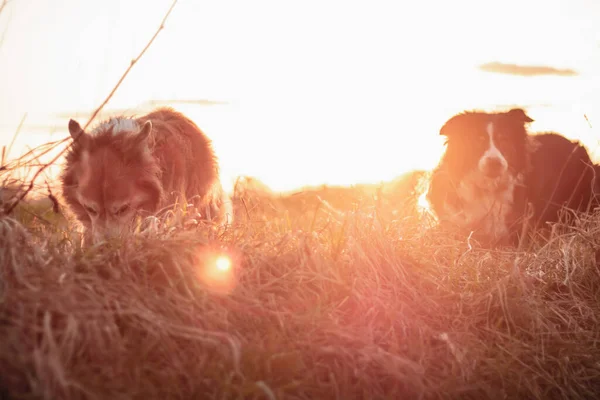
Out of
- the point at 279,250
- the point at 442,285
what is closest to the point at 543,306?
the point at 442,285

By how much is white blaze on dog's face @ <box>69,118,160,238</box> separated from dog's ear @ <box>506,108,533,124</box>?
174 inches

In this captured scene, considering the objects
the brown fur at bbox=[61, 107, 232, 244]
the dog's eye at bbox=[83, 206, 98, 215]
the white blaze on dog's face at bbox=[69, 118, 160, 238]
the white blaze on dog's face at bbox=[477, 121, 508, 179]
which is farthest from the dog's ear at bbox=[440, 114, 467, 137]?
the dog's eye at bbox=[83, 206, 98, 215]

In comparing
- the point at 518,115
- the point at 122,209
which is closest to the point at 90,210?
the point at 122,209

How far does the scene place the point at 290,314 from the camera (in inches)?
112

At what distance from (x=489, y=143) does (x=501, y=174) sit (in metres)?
0.41

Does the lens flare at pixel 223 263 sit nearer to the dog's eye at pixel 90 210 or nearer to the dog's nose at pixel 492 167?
the dog's eye at pixel 90 210

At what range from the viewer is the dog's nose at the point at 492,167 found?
22.9 ft

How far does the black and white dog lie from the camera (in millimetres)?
7078

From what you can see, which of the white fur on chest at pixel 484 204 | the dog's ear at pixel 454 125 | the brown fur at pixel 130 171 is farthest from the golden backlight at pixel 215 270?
the dog's ear at pixel 454 125

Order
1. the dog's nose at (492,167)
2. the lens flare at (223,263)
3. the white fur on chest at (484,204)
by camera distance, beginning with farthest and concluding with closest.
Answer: the white fur on chest at (484,204)
the dog's nose at (492,167)
the lens flare at (223,263)

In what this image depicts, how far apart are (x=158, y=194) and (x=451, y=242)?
2.64 metres

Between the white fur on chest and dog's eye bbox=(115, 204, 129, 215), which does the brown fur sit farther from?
the white fur on chest

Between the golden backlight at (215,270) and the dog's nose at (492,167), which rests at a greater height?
the dog's nose at (492,167)

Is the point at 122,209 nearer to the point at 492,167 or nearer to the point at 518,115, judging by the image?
the point at 492,167
